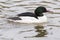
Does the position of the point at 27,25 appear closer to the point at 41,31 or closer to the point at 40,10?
the point at 41,31

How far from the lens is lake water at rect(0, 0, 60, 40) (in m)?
12.7

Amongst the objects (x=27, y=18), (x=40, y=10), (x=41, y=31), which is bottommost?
(x=41, y=31)

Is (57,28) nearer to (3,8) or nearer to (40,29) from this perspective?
(40,29)

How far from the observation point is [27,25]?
14.8 meters

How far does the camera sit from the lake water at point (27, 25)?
41.5 ft

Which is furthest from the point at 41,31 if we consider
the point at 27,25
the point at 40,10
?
the point at 40,10

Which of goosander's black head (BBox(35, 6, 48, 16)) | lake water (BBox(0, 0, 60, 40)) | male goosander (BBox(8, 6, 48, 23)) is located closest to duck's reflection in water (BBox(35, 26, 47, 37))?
lake water (BBox(0, 0, 60, 40))

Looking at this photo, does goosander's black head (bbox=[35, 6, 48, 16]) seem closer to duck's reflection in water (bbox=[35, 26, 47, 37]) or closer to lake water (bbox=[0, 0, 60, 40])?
lake water (bbox=[0, 0, 60, 40])

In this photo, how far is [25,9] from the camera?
17.7m

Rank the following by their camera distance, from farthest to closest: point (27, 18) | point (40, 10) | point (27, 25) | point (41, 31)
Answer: point (40, 10)
point (27, 18)
point (27, 25)
point (41, 31)

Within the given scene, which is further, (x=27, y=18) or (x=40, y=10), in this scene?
(x=40, y=10)

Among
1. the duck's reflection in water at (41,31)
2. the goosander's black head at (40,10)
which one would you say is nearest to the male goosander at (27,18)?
the goosander's black head at (40,10)

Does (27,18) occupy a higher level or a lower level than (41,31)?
higher

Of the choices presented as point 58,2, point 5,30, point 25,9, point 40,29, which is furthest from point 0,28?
point 58,2
